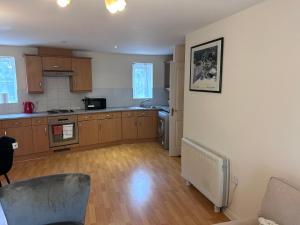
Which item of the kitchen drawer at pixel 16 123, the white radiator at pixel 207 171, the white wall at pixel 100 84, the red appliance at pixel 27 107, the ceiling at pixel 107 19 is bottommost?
the white radiator at pixel 207 171

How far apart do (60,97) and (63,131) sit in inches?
35.1

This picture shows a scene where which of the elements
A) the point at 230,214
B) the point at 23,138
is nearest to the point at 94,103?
the point at 23,138

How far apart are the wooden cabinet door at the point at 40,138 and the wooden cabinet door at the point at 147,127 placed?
208cm

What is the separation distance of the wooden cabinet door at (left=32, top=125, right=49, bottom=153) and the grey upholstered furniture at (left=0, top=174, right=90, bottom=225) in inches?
113

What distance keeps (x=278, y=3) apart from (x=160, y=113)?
3704 mm

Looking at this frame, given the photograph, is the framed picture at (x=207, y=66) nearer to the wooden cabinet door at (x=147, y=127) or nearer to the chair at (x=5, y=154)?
the wooden cabinet door at (x=147, y=127)

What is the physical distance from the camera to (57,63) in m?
4.70

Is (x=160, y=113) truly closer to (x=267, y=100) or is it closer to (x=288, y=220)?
(x=267, y=100)

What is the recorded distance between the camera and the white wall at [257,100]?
70.0 inches

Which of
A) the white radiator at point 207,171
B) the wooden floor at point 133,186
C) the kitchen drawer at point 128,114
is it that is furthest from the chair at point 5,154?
the kitchen drawer at point 128,114

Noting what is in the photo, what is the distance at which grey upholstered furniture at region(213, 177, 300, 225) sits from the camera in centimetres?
144

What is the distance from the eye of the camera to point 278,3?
1849 mm

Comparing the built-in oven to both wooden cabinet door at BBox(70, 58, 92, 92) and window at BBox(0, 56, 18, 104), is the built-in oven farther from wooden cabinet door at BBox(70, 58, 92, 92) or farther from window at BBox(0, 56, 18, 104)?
window at BBox(0, 56, 18, 104)

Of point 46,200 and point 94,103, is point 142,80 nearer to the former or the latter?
point 94,103
